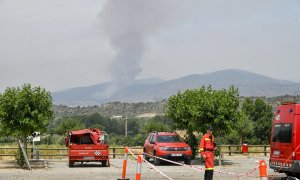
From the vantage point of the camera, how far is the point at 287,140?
18.3 meters

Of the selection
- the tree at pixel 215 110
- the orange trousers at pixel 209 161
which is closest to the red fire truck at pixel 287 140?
the orange trousers at pixel 209 161

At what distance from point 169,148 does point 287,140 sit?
10990mm

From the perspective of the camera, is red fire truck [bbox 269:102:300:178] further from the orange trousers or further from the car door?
the car door

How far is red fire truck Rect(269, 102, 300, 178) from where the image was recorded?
17750 mm

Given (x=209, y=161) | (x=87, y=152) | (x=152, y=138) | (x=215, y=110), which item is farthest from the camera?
(x=152, y=138)

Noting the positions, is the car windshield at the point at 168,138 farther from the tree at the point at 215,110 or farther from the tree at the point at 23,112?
the tree at the point at 23,112

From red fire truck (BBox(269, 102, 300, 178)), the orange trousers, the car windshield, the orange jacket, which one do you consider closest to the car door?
the car windshield

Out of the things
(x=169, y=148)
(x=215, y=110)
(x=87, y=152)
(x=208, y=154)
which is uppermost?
(x=215, y=110)

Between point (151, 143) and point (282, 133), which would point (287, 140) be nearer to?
point (282, 133)

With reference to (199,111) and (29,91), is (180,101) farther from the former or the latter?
(29,91)

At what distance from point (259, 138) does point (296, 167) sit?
44166mm

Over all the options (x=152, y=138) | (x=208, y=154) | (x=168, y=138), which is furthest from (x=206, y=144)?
(x=152, y=138)

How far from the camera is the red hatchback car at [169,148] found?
28.4m

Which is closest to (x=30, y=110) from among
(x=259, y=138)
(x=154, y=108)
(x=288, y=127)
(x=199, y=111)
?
(x=199, y=111)
